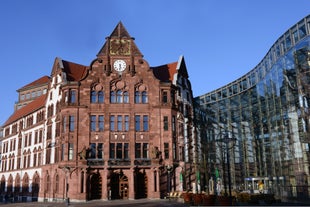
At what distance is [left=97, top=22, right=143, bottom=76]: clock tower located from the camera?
52625 mm

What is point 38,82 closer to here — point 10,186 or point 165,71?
point 10,186

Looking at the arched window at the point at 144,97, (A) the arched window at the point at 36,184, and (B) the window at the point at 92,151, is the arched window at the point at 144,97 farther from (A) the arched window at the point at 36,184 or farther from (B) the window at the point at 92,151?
(A) the arched window at the point at 36,184

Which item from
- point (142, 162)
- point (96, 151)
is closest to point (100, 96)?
point (96, 151)

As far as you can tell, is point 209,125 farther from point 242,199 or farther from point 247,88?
point 242,199

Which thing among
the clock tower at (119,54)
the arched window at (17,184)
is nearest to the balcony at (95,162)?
the clock tower at (119,54)

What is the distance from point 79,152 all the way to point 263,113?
27621mm

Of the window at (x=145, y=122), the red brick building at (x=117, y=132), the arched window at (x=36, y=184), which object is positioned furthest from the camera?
the arched window at (x=36, y=184)

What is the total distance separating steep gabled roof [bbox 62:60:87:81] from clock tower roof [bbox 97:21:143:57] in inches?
224

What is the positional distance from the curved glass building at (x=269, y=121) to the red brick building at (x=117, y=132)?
23.1 feet

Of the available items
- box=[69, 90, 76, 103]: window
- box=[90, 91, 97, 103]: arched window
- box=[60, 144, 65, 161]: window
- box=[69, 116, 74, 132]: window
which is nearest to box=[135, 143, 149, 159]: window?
box=[90, 91, 97, 103]: arched window

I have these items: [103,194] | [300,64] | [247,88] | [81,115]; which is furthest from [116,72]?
[300,64]

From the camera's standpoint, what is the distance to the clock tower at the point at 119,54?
52625 mm

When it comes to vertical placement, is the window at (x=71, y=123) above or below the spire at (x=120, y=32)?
below

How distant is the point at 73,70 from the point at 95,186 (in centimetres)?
2007
